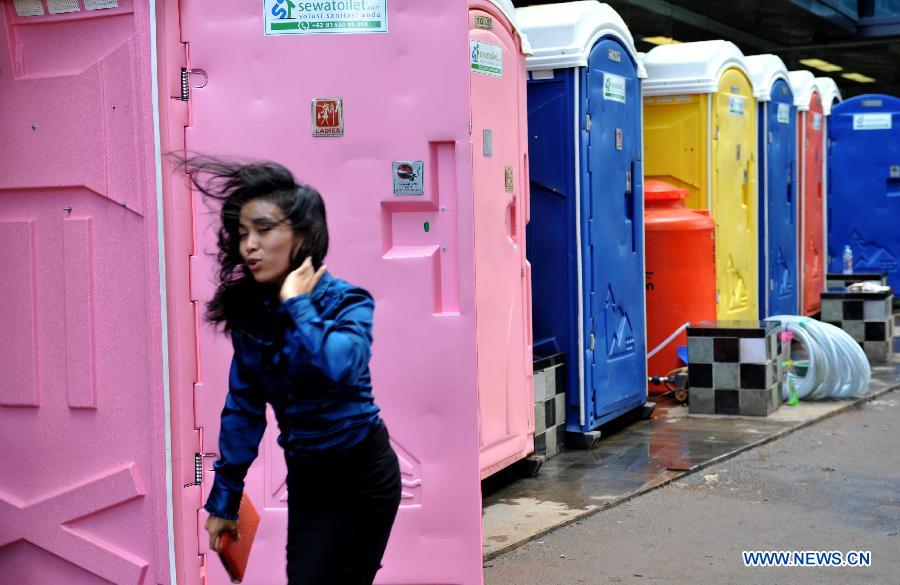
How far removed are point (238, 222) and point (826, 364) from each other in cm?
706

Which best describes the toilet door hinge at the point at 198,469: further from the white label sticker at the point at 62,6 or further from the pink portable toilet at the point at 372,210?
the white label sticker at the point at 62,6

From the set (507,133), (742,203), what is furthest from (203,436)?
(742,203)

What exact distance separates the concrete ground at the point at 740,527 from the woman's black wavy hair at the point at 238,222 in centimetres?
244

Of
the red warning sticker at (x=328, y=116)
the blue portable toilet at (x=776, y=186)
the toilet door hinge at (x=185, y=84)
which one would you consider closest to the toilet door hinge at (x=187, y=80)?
the toilet door hinge at (x=185, y=84)

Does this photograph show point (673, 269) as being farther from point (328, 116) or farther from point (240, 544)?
point (240, 544)

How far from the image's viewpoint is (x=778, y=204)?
39.8 feet

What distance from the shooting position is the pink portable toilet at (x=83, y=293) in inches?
164

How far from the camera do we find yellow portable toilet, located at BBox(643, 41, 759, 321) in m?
9.78

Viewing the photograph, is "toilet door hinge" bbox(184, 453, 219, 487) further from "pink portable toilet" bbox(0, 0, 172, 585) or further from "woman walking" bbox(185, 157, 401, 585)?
"woman walking" bbox(185, 157, 401, 585)

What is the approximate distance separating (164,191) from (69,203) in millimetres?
330

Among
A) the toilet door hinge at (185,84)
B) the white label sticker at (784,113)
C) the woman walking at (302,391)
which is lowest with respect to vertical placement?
the woman walking at (302,391)

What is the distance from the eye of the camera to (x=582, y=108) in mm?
7645

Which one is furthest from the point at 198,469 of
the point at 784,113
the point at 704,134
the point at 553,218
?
the point at 784,113

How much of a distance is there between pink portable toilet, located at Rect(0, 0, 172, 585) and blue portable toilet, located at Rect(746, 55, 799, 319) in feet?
25.8
